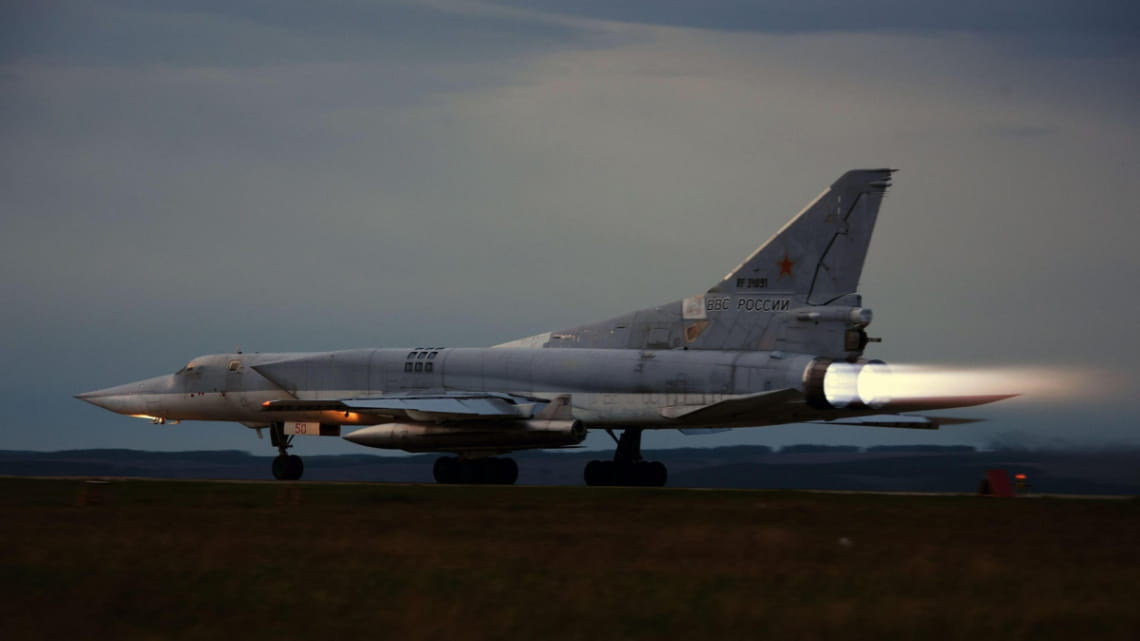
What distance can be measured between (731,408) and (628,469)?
13.6 feet

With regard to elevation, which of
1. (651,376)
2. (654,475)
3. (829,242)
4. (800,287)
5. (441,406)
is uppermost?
(829,242)

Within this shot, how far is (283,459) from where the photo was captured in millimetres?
36062

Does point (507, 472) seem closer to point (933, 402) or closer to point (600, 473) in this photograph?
point (600, 473)

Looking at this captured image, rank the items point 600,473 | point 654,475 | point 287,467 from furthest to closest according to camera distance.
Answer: point 287,467
point 600,473
point 654,475

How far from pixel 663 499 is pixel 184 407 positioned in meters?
17.8

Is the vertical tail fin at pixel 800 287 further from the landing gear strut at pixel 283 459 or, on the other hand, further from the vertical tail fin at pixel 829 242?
the landing gear strut at pixel 283 459

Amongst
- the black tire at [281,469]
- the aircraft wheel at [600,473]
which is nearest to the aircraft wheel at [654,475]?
the aircraft wheel at [600,473]

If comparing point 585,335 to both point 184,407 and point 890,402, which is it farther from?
point 184,407

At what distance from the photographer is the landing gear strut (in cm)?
3600

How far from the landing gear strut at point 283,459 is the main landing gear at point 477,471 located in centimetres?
545

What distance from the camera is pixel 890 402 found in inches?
1067

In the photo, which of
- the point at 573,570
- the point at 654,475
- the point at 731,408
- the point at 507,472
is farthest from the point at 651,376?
the point at 573,570

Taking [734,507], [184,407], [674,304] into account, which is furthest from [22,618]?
[184,407]

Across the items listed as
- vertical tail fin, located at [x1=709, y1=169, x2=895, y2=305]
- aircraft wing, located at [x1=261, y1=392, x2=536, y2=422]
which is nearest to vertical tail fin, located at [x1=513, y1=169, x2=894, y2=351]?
vertical tail fin, located at [x1=709, y1=169, x2=895, y2=305]
